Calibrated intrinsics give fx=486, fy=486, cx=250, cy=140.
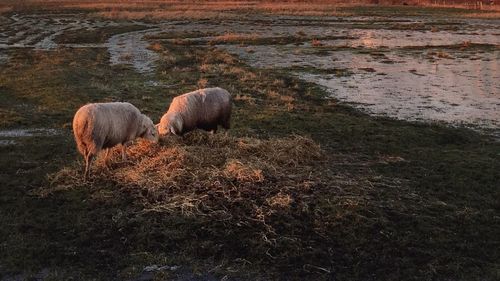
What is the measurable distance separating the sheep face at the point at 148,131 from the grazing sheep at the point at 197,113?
1.49ft

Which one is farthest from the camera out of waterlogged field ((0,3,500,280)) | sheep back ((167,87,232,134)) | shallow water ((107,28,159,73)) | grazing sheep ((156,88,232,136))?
shallow water ((107,28,159,73))

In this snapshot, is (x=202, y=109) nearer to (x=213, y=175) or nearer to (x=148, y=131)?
(x=148, y=131)

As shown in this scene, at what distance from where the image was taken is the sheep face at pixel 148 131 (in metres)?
11.6

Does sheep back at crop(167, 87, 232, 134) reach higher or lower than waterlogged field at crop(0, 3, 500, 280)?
higher

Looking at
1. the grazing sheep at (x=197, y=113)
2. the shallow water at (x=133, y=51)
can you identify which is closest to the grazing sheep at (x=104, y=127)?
the grazing sheep at (x=197, y=113)

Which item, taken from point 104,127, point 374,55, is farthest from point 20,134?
point 374,55

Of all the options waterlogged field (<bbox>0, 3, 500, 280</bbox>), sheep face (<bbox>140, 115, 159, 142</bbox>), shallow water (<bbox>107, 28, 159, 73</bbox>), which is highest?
shallow water (<bbox>107, 28, 159, 73</bbox>)

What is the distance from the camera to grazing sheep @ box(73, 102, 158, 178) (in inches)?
404

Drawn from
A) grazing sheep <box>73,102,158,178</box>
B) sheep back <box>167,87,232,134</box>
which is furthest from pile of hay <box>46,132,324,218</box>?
sheep back <box>167,87,232,134</box>

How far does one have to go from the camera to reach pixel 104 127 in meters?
10.5

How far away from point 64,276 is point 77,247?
925mm

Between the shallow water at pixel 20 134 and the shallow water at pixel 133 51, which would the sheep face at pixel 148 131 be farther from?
the shallow water at pixel 133 51

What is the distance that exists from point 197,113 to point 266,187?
13.2 feet

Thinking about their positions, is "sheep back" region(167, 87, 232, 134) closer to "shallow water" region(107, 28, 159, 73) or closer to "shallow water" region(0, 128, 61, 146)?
"shallow water" region(0, 128, 61, 146)
